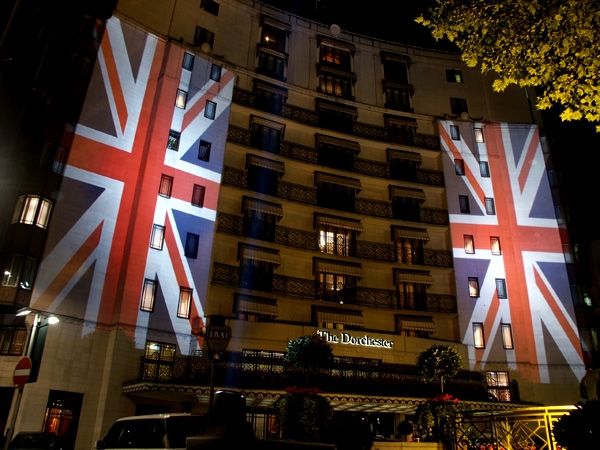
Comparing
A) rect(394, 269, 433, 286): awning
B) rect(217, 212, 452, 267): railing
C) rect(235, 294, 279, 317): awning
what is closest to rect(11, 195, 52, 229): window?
rect(217, 212, 452, 267): railing

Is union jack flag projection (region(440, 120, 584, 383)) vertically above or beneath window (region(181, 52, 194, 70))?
beneath

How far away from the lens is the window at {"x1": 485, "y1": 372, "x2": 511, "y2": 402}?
2828cm

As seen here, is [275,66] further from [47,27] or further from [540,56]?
[540,56]

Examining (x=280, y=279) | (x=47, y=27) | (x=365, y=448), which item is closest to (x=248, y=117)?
(x=280, y=279)

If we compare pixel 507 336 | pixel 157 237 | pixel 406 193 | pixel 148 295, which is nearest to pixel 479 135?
pixel 406 193

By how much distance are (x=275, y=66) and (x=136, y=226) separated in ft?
54.5

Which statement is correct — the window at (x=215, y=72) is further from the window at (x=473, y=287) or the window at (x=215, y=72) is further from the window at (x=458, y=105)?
the window at (x=473, y=287)

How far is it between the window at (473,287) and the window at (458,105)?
13668mm

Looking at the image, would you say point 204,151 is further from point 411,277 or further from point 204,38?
point 411,277

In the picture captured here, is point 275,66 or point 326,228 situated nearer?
point 326,228

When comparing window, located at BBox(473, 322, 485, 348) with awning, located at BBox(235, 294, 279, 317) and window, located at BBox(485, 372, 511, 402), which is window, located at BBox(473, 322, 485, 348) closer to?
window, located at BBox(485, 372, 511, 402)

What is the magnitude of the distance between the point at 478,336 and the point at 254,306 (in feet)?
50.5

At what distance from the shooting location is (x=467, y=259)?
32031 millimetres

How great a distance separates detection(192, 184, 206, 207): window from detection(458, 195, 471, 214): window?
1892 cm
